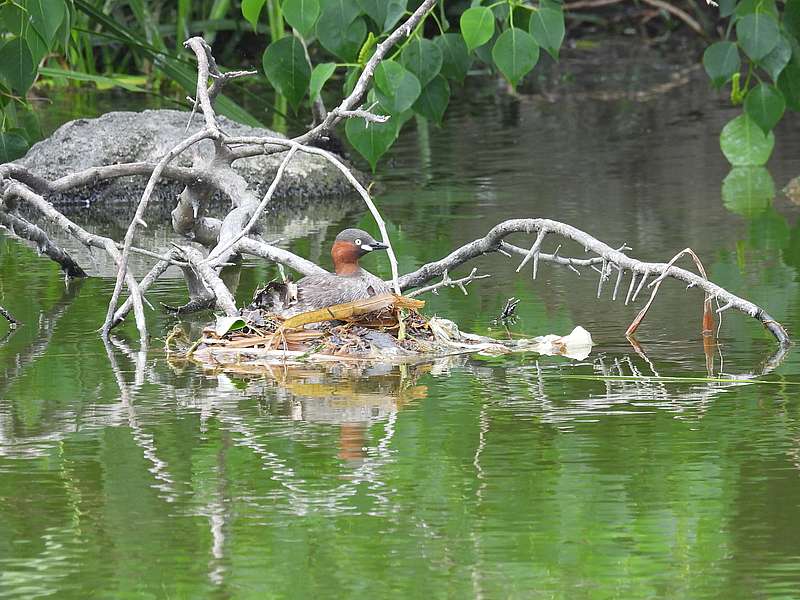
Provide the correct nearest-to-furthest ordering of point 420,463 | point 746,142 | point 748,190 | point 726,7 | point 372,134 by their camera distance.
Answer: point 420,463 < point 372,134 < point 726,7 < point 746,142 < point 748,190

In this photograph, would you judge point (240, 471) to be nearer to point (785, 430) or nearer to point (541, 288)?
point (785, 430)

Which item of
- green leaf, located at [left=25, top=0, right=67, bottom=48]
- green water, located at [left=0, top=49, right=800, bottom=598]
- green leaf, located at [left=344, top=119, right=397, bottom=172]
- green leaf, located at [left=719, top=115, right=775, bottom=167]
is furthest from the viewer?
green leaf, located at [left=719, top=115, right=775, bottom=167]

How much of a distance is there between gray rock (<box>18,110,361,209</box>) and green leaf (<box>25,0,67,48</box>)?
15.6 ft

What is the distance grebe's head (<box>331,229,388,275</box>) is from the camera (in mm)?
7074

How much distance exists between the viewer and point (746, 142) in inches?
368

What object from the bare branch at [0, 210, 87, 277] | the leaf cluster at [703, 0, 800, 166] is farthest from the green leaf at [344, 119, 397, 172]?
the bare branch at [0, 210, 87, 277]

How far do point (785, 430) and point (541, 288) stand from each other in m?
2.97

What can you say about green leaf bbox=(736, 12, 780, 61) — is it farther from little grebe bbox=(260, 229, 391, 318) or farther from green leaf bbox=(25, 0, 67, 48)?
green leaf bbox=(25, 0, 67, 48)

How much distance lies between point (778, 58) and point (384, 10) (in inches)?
72.4

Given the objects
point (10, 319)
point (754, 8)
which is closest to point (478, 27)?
point (754, 8)

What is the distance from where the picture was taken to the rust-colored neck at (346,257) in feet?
23.2

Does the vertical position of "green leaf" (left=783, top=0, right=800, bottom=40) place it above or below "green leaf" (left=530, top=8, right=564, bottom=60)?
above

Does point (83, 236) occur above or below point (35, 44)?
below

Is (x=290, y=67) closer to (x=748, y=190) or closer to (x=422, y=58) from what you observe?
(x=422, y=58)
